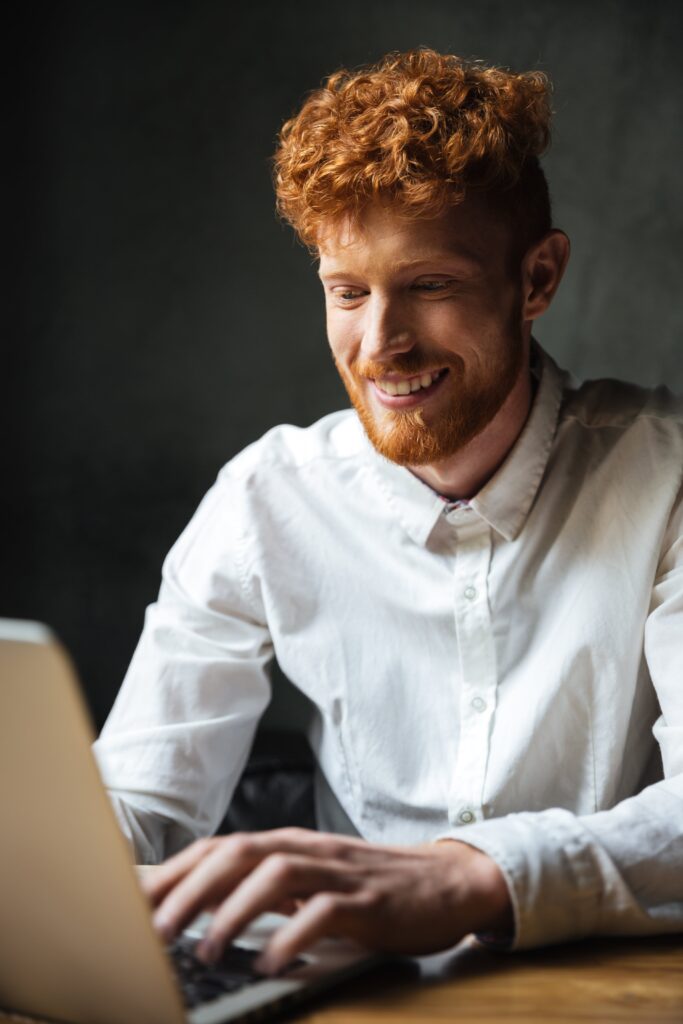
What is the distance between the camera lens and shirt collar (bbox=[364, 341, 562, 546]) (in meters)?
1.60

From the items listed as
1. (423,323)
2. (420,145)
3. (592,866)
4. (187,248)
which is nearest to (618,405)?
(423,323)

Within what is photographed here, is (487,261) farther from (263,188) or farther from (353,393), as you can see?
(263,188)

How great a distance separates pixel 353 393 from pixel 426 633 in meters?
0.33

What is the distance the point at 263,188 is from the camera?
108 inches

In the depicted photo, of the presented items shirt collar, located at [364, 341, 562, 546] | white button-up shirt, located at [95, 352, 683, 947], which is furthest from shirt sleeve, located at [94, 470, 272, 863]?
shirt collar, located at [364, 341, 562, 546]

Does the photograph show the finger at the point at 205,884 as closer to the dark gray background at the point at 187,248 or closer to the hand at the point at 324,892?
the hand at the point at 324,892

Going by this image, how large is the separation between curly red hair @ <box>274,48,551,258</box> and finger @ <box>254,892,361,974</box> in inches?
35.6

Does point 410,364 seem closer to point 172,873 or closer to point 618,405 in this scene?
point 618,405

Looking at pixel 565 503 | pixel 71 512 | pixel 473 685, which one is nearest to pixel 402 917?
pixel 473 685

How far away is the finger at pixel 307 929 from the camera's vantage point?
0.83 m

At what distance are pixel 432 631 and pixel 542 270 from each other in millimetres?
511

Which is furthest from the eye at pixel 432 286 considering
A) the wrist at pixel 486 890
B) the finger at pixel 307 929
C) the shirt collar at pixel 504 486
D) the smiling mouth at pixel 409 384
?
the finger at pixel 307 929

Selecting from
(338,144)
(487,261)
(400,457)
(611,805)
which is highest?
(338,144)

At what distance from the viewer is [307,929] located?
0.84m
